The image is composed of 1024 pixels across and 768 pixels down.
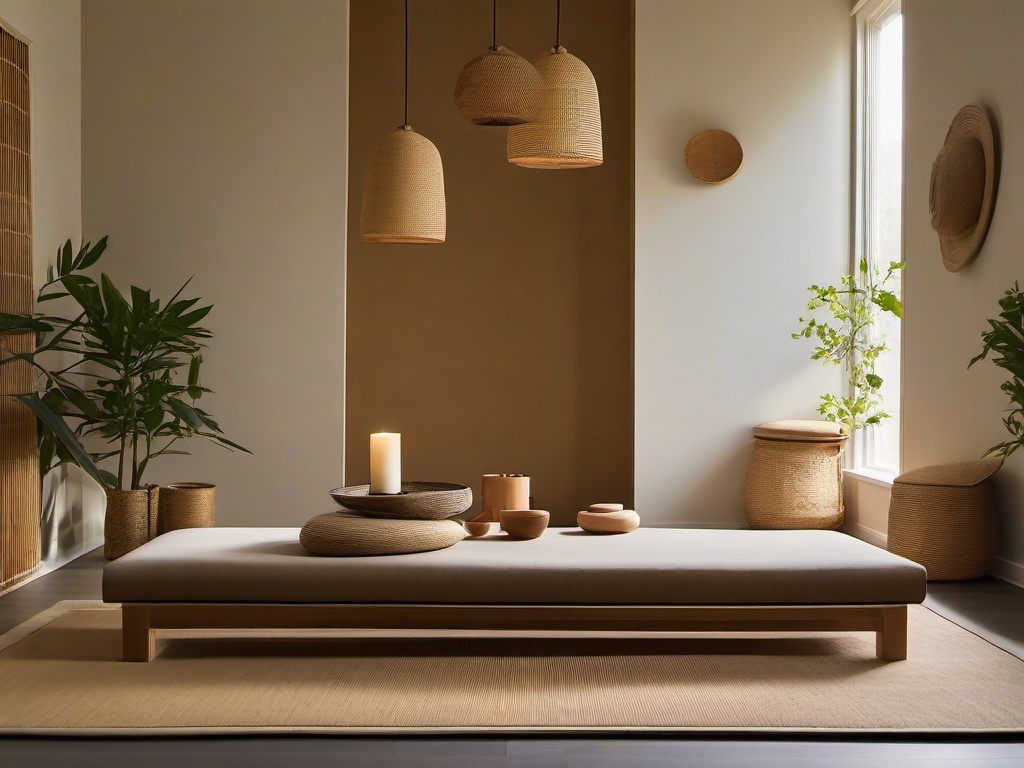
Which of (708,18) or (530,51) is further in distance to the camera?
(530,51)

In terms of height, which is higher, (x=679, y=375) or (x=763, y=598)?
(x=679, y=375)

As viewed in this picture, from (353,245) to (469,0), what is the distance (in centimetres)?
150

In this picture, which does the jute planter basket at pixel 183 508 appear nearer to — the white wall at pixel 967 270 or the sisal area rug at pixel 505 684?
the sisal area rug at pixel 505 684

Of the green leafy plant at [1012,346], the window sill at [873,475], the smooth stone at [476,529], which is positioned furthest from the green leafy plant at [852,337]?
the smooth stone at [476,529]

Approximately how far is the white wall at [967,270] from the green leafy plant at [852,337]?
0.38 m

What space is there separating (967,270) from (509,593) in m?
2.50

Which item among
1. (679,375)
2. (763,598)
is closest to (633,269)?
(679,375)

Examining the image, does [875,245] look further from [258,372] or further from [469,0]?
[258,372]

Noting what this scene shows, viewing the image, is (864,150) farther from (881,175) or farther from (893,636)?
(893,636)

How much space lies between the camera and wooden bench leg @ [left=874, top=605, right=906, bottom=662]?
2.71 meters

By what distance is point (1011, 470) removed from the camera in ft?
12.5

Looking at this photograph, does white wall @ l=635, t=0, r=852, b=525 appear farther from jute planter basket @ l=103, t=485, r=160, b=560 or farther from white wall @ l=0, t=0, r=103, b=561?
white wall @ l=0, t=0, r=103, b=561

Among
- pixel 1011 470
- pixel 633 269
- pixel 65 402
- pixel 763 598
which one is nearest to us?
pixel 763 598

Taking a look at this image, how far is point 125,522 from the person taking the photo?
4.24m
